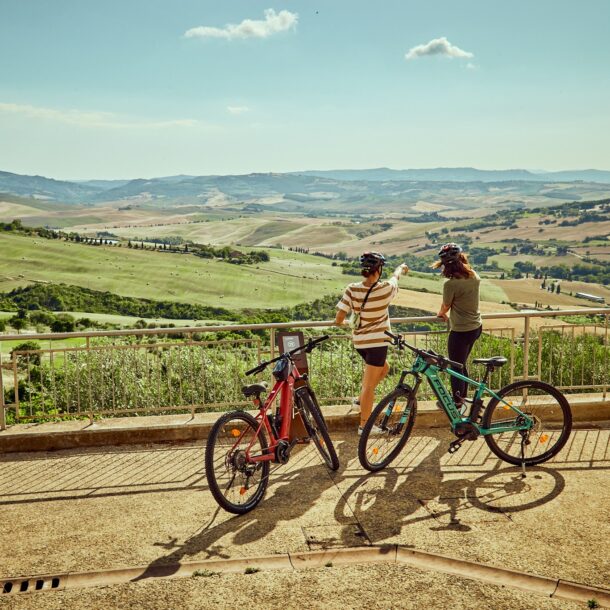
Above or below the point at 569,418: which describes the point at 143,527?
below

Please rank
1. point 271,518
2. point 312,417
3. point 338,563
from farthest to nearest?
point 312,417
point 271,518
point 338,563

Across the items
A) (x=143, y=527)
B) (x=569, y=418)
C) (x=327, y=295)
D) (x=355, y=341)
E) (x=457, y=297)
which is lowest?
(x=327, y=295)

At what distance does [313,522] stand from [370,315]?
205 centimetres

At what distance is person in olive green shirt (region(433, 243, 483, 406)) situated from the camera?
20.5 ft

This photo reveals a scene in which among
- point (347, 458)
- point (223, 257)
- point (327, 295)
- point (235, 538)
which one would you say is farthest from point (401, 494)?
point (223, 257)

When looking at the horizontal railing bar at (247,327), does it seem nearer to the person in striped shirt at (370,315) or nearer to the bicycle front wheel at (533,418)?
the person in striped shirt at (370,315)

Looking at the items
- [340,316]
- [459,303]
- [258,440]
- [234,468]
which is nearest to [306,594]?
[234,468]

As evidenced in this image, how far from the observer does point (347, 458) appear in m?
6.14

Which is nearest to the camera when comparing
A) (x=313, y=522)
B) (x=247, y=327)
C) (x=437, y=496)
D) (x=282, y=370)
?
(x=313, y=522)

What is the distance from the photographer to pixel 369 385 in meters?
6.29

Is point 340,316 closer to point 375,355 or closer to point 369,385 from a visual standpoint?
point 375,355

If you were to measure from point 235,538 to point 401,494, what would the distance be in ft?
4.62

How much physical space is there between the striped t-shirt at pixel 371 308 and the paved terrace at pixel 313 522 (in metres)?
1.08

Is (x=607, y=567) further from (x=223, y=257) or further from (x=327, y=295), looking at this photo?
(x=223, y=257)
